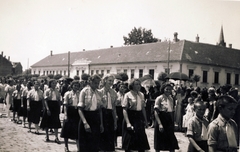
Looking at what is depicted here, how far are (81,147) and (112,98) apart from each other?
2033mm

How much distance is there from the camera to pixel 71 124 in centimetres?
753

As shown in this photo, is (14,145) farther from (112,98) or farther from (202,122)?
(202,122)

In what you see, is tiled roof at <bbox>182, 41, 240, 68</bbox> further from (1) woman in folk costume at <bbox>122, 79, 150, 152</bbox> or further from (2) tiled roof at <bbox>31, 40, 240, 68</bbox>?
(1) woman in folk costume at <bbox>122, 79, 150, 152</bbox>

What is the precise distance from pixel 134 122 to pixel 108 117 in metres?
1.11

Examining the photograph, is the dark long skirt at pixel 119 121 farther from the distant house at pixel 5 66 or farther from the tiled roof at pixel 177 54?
the tiled roof at pixel 177 54

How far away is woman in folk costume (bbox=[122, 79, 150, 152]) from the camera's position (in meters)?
5.95

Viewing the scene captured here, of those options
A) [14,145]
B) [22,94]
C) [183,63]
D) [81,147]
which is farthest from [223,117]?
[183,63]

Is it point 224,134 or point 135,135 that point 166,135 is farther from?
point 224,134

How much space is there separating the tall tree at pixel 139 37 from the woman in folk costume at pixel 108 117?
54.0m

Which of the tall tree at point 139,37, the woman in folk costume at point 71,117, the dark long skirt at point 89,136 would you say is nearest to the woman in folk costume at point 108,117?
the woman in folk costume at point 71,117

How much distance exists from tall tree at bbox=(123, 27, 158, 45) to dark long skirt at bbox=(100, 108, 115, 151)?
54241mm

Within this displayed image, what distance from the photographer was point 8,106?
13367 mm

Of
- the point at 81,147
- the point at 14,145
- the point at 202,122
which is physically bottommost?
the point at 14,145

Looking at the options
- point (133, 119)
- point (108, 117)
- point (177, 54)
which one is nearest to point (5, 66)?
point (108, 117)
